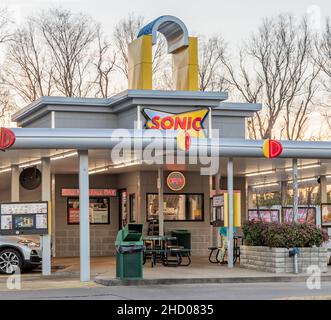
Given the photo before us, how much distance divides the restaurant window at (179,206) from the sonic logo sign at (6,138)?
988cm

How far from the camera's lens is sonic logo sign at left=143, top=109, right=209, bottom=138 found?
894 inches

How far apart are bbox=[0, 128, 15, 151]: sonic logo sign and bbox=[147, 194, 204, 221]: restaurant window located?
9.88 m

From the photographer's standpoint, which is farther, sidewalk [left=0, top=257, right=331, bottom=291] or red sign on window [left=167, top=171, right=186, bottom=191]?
red sign on window [left=167, top=171, right=186, bottom=191]

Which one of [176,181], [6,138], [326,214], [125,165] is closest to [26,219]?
[6,138]

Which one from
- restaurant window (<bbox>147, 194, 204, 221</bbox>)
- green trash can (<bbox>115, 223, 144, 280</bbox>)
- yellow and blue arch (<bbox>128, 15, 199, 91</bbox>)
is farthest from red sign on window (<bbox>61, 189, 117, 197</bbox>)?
green trash can (<bbox>115, 223, 144, 280</bbox>)

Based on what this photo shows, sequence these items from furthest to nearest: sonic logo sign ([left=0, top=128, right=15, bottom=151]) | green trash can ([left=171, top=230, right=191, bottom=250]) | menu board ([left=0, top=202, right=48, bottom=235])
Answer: green trash can ([left=171, top=230, right=191, bottom=250])
menu board ([left=0, top=202, right=48, bottom=235])
sonic logo sign ([left=0, top=128, right=15, bottom=151])

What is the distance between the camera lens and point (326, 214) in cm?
2461

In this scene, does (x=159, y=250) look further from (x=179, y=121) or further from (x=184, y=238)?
(x=184, y=238)

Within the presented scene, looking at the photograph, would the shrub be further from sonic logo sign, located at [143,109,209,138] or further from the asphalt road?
sonic logo sign, located at [143,109,209,138]

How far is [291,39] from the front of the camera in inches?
1980
